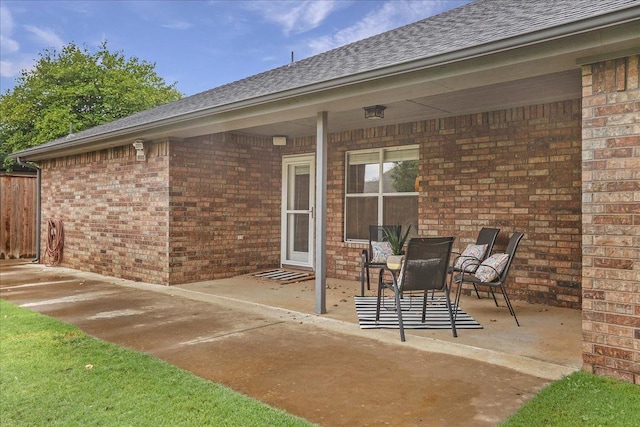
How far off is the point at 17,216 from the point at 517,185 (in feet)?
37.5

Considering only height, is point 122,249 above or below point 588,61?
below

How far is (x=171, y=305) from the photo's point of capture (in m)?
5.68

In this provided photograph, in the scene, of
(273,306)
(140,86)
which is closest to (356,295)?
(273,306)

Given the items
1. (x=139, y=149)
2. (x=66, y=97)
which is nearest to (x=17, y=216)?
(x=139, y=149)

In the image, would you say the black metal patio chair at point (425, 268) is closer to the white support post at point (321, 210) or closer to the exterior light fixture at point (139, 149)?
the white support post at point (321, 210)

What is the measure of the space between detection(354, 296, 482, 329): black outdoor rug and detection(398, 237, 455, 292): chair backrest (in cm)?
48

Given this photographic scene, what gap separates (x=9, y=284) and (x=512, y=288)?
7.63m

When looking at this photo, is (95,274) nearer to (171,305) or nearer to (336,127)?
(171,305)

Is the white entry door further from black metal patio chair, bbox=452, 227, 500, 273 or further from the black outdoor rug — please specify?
black metal patio chair, bbox=452, 227, 500, 273

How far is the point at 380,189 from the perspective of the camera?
7328mm

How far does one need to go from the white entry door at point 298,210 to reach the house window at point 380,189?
88cm

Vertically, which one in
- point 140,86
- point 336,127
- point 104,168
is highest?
point 140,86

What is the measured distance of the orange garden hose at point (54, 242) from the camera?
9.66 metres

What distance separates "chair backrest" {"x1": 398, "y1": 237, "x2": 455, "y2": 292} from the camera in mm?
4213
